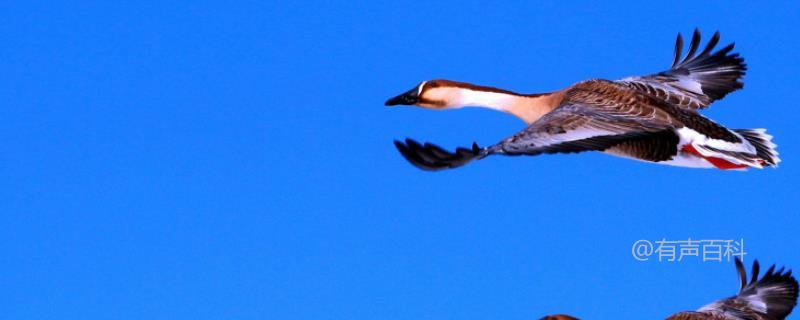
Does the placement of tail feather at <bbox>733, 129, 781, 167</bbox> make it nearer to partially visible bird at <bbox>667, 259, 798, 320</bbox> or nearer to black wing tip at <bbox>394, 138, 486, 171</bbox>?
partially visible bird at <bbox>667, 259, 798, 320</bbox>

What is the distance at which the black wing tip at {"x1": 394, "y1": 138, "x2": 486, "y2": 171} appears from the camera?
17.6 ft

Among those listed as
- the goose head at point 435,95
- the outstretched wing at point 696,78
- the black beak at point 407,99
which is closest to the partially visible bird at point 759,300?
the outstretched wing at point 696,78

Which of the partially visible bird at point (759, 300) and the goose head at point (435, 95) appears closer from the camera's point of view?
the partially visible bird at point (759, 300)

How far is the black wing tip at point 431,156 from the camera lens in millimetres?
5371

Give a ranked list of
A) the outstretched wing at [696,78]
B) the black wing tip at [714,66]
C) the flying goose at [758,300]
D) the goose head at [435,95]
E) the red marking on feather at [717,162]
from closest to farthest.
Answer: the red marking on feather at [717,162], the flying goose at [758,300], the goose head at [435,95], the outstretched wing at [696,78], the black wing tip at [714,66]

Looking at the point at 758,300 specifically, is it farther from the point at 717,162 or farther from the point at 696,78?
the point at 696,78

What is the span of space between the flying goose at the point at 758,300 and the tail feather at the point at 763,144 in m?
0.92

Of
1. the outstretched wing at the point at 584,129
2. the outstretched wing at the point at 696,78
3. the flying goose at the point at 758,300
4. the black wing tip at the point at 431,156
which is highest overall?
the outstretched wing at the point at 696,78

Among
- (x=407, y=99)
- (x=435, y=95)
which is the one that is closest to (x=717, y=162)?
(x=435, y=95)

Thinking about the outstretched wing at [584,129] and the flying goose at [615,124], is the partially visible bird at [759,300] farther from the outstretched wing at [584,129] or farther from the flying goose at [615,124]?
the outstretched wing at [584,129]

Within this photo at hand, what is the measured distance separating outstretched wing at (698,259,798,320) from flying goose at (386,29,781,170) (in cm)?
95

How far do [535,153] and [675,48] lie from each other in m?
3.30

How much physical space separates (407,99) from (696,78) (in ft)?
7.31

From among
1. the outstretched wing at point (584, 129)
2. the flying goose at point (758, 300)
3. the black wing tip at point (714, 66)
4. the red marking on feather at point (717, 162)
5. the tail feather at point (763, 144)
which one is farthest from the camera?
the black wing tip at point (714, 66)
